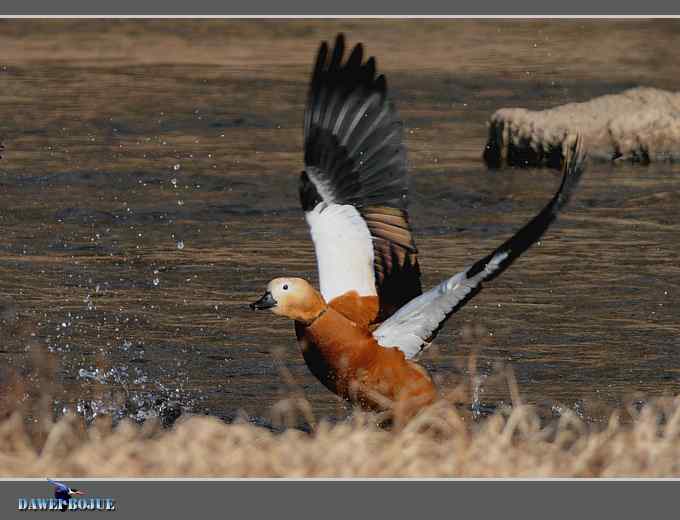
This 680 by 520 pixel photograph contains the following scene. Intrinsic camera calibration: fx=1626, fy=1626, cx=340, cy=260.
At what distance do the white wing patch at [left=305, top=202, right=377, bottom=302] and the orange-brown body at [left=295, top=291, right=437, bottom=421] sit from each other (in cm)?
16

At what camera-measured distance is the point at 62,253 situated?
26.5ft

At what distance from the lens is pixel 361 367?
5.17 metres

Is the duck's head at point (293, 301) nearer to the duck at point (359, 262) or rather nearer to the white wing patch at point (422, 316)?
the duck at point (359, 262)

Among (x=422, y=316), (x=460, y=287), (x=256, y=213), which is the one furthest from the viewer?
(x=256, y=213)

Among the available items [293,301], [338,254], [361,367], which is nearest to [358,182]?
[338,254]

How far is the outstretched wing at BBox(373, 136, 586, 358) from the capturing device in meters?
4.74

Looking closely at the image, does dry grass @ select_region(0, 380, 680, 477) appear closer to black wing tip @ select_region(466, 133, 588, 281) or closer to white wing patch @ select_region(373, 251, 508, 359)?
white wing patch @ select_region(373, 251, 508, 359)

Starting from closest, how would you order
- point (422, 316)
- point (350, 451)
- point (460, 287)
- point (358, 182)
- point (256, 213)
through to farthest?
point (350, 451)
point (460, 287)
point (422, 316)
point (358, 182)
point (256, 213)

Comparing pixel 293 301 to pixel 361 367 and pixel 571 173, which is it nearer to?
pixel 361 367

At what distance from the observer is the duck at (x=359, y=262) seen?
5164mm

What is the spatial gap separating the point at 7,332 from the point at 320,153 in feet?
6.54

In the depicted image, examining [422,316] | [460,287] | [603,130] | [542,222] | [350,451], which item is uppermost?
[603,130]

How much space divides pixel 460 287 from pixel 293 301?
21.8 inches

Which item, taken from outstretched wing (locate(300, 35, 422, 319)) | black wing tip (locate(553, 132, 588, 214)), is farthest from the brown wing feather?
black wing tip (locate(553, 132, 588, 214))
